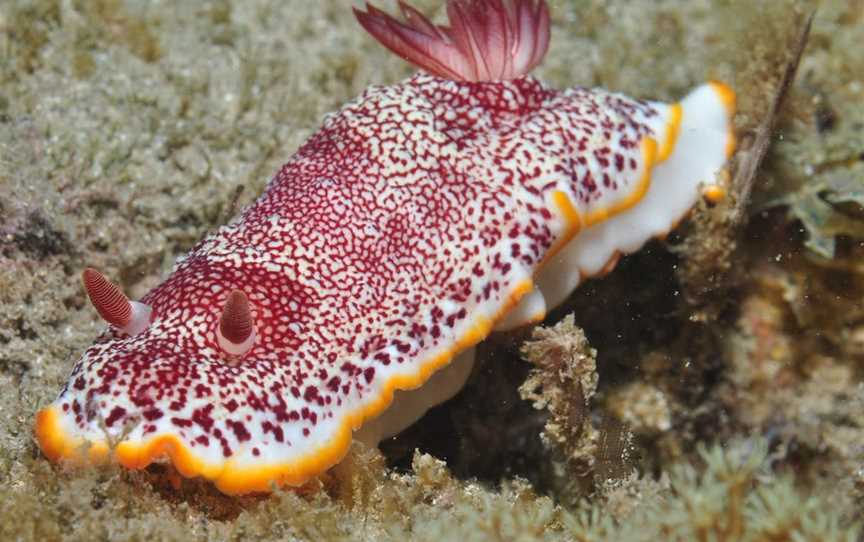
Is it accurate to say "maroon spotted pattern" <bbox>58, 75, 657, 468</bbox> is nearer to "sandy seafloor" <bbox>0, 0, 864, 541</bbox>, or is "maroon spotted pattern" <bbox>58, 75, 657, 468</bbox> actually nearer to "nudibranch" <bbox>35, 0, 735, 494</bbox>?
"nudibranch" <bbox>35, 0, 735, 494</bbox>

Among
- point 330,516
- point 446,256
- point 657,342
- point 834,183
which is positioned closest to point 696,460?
point 657,342

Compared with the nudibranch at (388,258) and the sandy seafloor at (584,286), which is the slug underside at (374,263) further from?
the sandy seafloor at (584,286)

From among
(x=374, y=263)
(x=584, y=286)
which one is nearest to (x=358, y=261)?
(x=374, y=263)

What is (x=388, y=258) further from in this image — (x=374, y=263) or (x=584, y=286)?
(x=584, y=286)

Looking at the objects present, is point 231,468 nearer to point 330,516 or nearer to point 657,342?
point 330,516

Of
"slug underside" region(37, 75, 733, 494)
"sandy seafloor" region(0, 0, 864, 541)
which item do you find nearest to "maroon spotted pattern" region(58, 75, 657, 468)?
"slug underside" region(37, 75, 733, 494)
